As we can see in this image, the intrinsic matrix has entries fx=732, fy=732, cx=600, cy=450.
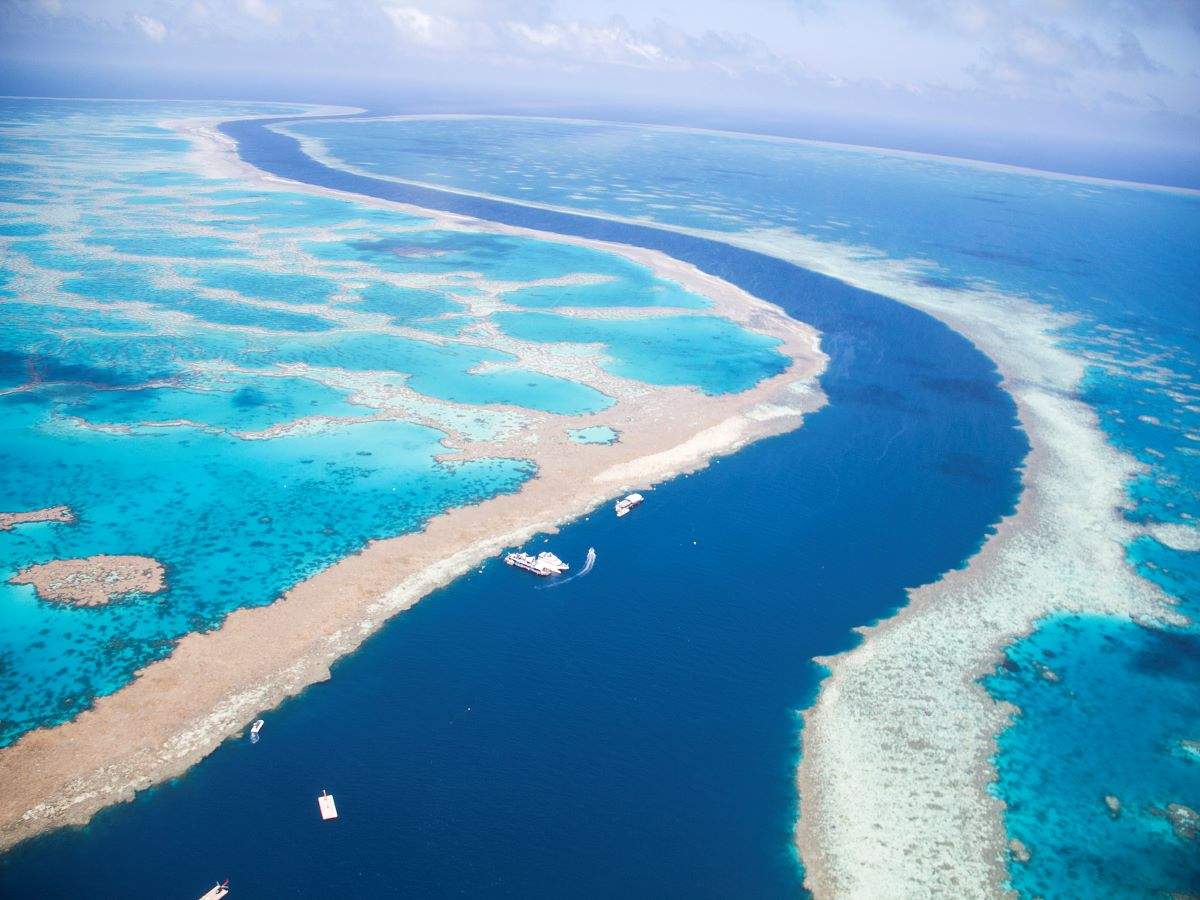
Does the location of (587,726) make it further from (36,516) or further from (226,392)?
(226,392)

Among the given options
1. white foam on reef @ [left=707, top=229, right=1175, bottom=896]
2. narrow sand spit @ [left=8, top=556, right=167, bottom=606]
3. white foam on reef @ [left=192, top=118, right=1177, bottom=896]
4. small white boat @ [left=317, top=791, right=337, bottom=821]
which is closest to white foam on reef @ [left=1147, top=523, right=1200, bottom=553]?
white foam on reef @ [left=707, top=229, right=1175, bottom=896]

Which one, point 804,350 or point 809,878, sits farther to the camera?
point 804,350

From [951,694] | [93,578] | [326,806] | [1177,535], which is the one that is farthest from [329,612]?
[1177,535]

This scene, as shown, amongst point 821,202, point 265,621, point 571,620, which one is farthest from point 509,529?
point 821,202

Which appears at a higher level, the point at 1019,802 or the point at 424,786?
the point at 1019,802

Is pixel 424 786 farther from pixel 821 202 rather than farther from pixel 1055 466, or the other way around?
pixel 821 202

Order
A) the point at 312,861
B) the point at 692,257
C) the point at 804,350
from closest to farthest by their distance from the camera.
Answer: the point at 312,861 < the point at 804,350 < the point at 692,257

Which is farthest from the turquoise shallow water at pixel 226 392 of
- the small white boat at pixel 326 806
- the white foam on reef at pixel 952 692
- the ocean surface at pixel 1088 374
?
the ocean surface at pixel 1088 374

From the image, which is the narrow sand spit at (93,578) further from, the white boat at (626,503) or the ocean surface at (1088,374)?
the ocean surface at (1088,374)

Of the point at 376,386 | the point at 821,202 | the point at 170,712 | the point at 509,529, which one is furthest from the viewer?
the point at 821,202
